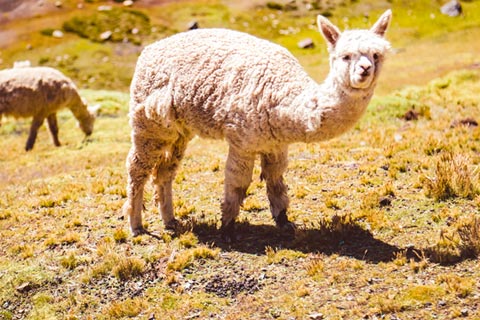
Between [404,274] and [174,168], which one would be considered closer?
[404,274]

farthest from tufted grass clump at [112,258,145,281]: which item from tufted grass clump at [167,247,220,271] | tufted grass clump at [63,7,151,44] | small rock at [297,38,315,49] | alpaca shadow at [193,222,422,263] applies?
tufted grass clump at [63,7,151,44]

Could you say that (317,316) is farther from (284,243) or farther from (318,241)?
(284,243)

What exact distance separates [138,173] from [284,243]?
3.30 metres

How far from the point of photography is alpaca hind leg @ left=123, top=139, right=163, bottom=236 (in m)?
11.8

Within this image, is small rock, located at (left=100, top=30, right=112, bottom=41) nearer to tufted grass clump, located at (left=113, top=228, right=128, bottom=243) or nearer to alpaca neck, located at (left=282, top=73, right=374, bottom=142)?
tufted grass clump, located at (left=113, top=228, right=128, bottom=243)

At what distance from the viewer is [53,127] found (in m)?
24.6

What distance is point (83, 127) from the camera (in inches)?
982

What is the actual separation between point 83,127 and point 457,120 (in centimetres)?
1471

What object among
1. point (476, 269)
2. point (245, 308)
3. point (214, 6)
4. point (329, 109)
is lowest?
point (245, 308)

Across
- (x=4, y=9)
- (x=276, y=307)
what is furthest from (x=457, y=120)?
(x=4, y=9)

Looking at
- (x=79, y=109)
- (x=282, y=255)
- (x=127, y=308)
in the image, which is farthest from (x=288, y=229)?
(x=79, y=109)

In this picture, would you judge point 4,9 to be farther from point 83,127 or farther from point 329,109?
point 329,109

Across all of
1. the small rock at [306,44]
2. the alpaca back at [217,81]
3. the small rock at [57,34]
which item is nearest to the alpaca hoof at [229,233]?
the alpaca back at [217,81]

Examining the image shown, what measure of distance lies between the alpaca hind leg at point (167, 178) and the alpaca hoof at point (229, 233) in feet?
4.29
